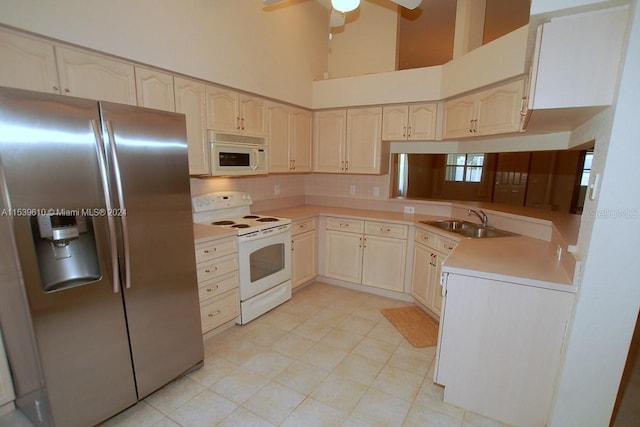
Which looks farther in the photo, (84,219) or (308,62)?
(308,62)

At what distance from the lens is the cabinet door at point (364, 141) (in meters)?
3.68

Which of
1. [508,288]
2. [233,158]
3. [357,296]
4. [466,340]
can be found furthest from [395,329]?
[233,158]

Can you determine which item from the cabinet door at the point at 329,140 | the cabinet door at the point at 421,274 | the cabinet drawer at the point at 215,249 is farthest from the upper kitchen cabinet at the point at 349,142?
the cabinet drawer at the point at 215,249

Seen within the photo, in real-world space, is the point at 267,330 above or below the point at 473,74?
below

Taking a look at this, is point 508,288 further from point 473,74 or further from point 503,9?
point 503,9

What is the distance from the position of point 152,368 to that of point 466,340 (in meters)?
2.01

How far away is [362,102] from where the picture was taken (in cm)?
368

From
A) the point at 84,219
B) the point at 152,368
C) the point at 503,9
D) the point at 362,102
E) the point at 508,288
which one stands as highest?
the point at 503,9

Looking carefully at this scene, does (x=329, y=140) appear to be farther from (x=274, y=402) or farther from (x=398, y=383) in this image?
(x=274, y=402)

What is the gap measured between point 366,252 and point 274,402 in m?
1.99

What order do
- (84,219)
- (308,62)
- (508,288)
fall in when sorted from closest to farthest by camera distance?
(84,219)
(508,288)
(308,62)

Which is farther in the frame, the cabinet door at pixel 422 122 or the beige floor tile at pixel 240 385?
the cabinet door at pixel 422 122

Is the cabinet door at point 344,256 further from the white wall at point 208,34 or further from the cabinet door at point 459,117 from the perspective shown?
the white wall at point 208,34

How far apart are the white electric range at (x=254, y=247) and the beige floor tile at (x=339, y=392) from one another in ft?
3.58
